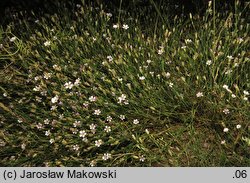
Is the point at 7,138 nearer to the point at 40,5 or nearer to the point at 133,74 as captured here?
the point at 133,74

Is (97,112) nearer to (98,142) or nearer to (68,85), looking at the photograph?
(98,142)

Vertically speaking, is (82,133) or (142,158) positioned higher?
(82,133)

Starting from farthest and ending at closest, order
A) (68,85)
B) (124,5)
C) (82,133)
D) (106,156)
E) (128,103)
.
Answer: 1. (124,5)
2. (68,85)
3. (128,103)
4. (82,133)
5. (106,156)

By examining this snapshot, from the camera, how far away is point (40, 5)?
5148mm

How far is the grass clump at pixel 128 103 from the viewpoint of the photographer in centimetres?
345

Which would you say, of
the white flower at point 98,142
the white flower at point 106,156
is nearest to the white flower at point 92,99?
the white flower at point 98,142

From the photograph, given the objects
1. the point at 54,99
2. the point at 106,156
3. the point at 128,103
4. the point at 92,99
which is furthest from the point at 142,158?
the point at 54,99

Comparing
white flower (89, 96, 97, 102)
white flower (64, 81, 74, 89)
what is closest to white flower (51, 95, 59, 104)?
white flower (64, 81, 74, 89)

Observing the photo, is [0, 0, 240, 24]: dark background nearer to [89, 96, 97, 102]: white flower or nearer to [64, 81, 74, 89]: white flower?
[64, 81, 74, 89]: white flower

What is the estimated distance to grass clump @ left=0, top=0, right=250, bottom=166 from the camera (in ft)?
11.3

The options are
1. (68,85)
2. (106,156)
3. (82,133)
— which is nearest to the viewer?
(106,156)

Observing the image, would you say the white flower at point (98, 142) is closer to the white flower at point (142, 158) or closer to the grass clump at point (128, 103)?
the grass clump at point (128, 103)

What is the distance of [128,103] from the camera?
3.61 metres

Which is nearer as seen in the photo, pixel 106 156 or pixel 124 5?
pixel 106 156
